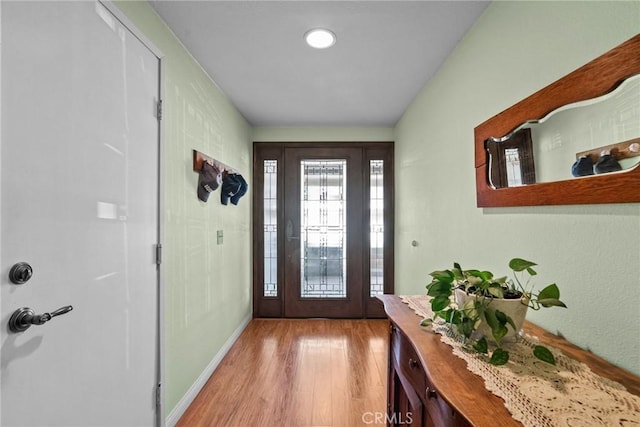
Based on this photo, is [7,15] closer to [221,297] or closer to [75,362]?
[75,362]

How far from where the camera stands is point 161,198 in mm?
1608

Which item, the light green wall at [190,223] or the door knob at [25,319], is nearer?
the door knob at [25,319]

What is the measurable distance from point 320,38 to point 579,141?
148 cm

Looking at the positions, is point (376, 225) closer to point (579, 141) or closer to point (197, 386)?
point (197, 386)

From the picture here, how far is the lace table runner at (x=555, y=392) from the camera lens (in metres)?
0.60

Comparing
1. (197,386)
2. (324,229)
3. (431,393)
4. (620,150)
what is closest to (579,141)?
(620,150)

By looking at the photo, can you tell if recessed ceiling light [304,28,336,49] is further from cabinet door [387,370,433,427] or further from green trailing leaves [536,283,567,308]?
cabinet door [387,370,433,427]

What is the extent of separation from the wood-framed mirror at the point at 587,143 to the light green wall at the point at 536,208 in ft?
0.14

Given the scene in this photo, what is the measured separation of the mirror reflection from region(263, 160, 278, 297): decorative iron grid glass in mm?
2718

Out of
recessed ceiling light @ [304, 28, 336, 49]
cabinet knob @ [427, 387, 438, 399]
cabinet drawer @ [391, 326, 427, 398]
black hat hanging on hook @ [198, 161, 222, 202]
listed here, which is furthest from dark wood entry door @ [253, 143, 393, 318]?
cabinet knob @ [427, 387, 438, 399]

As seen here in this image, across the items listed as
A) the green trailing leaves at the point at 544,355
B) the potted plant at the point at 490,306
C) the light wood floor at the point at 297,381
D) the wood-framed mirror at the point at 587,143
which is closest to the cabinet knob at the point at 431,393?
the potted plant at the point at 490,306

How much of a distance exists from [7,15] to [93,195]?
604 millimetres

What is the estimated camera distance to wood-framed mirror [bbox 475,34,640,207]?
79 cm

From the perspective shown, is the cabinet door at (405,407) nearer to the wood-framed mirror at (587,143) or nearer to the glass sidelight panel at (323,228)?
the wood-framed mirror at (587,143)
